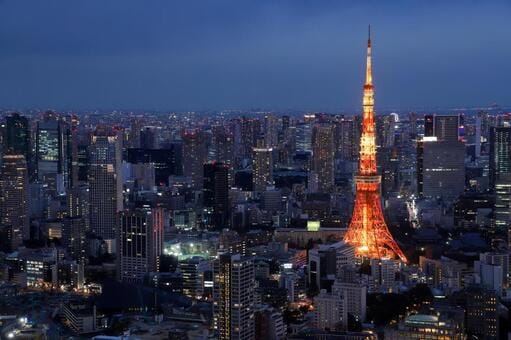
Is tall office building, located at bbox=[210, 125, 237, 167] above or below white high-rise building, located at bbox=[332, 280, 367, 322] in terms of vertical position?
above

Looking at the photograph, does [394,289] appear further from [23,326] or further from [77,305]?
[23,326]

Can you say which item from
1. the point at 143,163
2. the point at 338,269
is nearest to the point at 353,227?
the point at 338,269

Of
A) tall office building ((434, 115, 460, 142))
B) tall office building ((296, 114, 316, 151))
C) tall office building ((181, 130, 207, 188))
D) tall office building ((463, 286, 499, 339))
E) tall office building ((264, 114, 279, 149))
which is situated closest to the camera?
tall office building ((463, 286, 499, 339))

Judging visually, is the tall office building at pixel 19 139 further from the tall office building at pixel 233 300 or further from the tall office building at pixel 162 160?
the tall office building at pixel 233 300

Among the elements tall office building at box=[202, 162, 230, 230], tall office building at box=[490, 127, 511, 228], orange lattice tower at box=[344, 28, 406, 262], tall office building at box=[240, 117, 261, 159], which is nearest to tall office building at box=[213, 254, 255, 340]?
orange lattice tower at box=[344, 28, 406, 262]

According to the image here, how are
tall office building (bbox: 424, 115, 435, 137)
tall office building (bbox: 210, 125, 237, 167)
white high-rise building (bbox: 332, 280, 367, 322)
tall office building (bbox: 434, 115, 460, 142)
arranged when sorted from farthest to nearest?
tall office building (bbox: 210, 125, 237, 167) → tall office building (bbox: 424, 115, 435, 137) → tall office building (bbox: 434, 115, 460, 142) → white high-rise building (bbox: 332, 280, 367, 322)

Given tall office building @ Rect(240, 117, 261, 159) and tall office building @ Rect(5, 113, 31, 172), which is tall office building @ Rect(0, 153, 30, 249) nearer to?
tall office building @ Rect(5, 113, 31, 172)

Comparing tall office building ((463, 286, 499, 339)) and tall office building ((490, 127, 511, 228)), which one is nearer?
tall office building ((463, 286, 499, 339))

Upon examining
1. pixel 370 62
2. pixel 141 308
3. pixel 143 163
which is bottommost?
pixel 141 308
